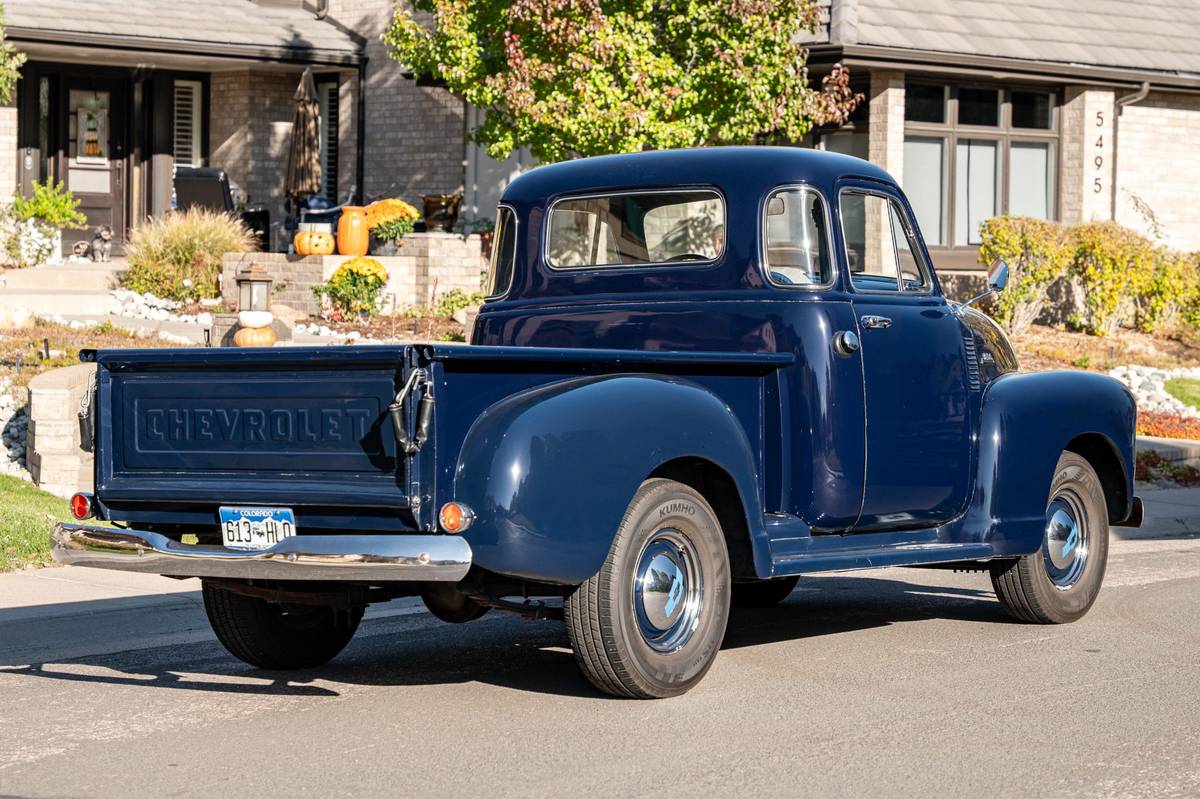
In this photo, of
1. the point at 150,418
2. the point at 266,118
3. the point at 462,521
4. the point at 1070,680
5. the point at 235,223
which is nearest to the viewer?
the point at 462,521

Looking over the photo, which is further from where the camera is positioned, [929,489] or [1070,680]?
[929,489]

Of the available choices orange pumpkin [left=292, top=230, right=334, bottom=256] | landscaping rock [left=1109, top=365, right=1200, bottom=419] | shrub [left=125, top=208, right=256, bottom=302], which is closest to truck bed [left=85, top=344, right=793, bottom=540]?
landscaping rock [left=1109, top=365, right=1200, bottom=419]

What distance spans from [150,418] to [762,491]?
8.31ft

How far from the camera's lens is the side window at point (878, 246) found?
7.90 metres

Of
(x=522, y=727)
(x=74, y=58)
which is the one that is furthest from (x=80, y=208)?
(x=522, y=727)

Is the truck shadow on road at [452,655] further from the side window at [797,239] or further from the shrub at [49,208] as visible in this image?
the shrub at [49,208]

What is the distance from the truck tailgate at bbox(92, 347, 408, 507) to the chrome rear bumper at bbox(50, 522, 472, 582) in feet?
0.55

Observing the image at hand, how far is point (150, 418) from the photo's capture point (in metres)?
6.64

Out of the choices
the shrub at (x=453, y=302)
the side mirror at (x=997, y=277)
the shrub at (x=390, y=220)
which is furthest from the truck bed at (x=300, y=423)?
the shrub at (x=390, y=220)

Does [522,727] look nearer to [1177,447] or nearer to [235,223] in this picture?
[1177,447]

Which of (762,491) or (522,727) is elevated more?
(762,491)

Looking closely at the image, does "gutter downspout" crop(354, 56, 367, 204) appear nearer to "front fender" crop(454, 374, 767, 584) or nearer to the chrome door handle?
the chrome door handle

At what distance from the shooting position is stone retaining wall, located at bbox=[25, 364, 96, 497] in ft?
40.7

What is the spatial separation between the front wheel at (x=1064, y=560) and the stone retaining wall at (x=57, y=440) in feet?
22.8
